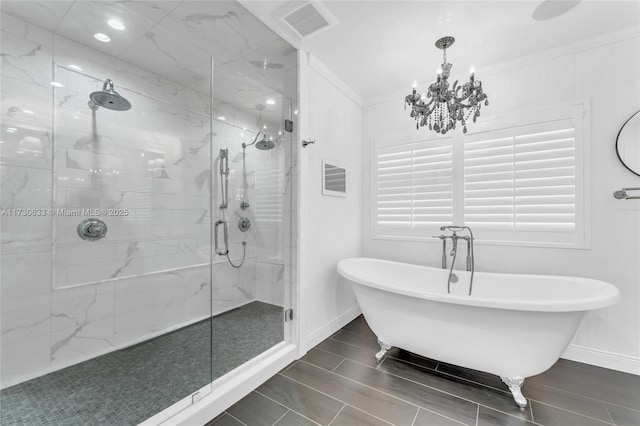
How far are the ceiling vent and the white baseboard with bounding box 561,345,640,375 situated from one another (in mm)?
3144

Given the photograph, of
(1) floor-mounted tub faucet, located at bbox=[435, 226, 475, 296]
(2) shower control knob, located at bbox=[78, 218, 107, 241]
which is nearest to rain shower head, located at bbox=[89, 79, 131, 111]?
(2) shower control knob, located at bbox=[78, 218, 107, 241]

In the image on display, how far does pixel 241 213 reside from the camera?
Result: 2312 mm

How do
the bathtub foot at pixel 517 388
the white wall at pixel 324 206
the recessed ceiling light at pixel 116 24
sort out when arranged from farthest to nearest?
the white wall at pixel 324 206 → the recessed ceiling light at pixel 116 24 → the bathtub foot at pixel 517 388

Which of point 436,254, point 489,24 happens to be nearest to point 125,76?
point 489,24

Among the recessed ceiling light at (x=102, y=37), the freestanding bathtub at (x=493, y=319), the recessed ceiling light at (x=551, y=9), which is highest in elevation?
the recessed ceiling light at (x=551, y=9)

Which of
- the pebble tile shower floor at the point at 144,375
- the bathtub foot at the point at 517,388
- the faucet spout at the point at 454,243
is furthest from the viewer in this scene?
the faucet spout at the point at 454,243

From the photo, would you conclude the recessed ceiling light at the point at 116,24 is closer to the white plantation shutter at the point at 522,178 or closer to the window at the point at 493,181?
the window at the point at 493,181

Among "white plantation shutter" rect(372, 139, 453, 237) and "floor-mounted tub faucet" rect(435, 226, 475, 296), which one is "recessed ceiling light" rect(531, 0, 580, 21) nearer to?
"white plantation shutter" rect(372, 139, 453, 237)

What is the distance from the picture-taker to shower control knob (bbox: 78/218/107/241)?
1979 millimetres

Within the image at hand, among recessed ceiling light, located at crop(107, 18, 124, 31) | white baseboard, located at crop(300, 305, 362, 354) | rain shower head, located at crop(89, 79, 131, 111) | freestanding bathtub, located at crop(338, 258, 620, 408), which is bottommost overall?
white baseboard, located at crop(300, 305, 362, 354)

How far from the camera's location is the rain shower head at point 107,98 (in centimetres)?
198

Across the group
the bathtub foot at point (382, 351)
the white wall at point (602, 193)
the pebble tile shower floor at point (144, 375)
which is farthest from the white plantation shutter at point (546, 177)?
the pebble tile shower floor at point (144, 375)

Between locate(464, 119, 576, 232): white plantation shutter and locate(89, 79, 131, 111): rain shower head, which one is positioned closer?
locate(89, 79, 131, 111): rain shower head

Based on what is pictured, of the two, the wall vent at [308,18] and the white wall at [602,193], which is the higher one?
the wall vent at [308,18]
